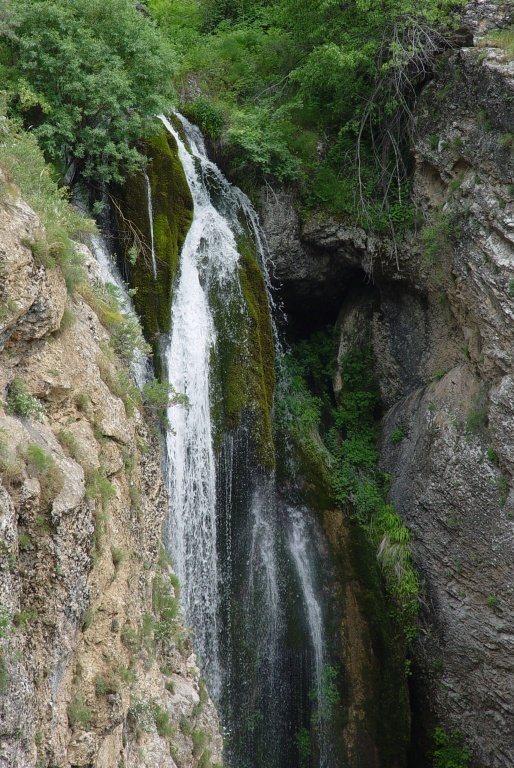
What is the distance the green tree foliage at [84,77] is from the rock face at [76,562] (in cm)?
335

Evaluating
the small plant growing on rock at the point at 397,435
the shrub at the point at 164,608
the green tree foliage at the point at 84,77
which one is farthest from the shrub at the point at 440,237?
the shrub at the point at 164,608

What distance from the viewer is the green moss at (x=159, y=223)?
9234mm

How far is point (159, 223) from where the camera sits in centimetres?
962

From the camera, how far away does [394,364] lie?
12.4 m

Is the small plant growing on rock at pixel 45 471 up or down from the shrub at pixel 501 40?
down

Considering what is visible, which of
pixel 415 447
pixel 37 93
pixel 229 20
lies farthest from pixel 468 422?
pixel 229 20

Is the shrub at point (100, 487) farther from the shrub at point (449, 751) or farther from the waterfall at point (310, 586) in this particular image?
the shrub at point (449, 751)

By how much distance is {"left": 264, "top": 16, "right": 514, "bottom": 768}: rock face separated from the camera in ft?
32.6

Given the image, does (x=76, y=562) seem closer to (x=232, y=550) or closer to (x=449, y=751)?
(x=232, y=550)

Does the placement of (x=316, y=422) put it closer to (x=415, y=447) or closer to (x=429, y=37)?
(x=415, y=447)

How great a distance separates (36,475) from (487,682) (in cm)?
801

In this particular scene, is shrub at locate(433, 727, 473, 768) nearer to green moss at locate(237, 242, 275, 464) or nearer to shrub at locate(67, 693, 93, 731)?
green moss at locate(237, 242, 275, 464)

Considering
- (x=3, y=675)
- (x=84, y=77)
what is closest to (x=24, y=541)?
(x=3, y=675)

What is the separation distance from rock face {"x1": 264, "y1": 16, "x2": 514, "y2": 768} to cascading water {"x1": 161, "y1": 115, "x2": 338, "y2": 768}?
6.35ft
